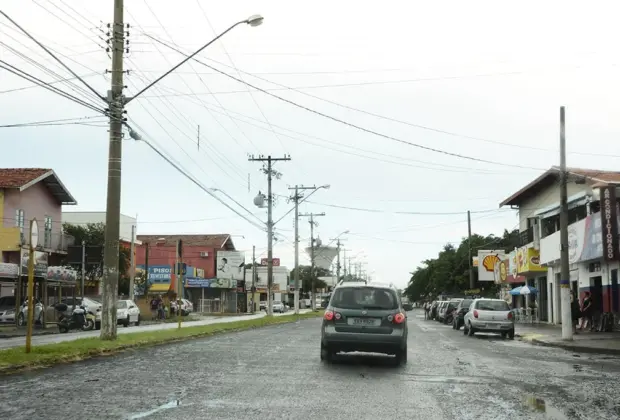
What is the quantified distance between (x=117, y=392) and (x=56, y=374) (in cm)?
283

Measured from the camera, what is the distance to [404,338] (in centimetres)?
1480

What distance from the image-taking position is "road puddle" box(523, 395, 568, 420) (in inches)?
341

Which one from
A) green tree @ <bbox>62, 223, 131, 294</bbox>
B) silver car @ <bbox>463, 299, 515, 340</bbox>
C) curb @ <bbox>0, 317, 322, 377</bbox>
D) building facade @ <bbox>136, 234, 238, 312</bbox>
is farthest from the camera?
building facade @ <bbox>136, 234, 238, 312</bbox>

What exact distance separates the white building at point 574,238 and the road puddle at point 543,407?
51.5 feet

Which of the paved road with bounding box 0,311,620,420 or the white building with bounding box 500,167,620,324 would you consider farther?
the white building with bounding box 500,167,620,324

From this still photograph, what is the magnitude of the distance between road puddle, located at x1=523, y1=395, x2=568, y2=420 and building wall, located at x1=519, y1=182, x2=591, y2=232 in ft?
99.6

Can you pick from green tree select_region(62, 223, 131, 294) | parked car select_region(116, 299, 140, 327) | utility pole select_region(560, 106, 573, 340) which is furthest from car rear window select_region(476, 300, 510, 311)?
green tree select_region(62, 223, 131, 294)

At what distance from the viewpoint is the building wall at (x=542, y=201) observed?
39.9m

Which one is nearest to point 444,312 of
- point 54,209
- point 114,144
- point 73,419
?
point 54,209

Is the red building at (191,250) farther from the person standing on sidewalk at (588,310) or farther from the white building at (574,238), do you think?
the person standing on sidewalk at (588,310)

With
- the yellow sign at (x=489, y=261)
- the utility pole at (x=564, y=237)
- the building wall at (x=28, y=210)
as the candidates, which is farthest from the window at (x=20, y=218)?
the yellow sign at (x=489, y=261)

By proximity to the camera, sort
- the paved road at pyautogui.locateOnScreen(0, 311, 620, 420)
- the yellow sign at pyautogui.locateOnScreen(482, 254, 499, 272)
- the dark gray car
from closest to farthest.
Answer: the paved road at pyautogui.locateOnScreen(0, 311, 620, 420) → the dark gray car → the yellow sign at pyautogui.locateOnScreen(482, 254, 499, 272)

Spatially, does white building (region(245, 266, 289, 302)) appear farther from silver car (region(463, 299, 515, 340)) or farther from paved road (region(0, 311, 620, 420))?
paved road (region(0, 311, 620, 420))

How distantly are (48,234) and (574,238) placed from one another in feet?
110
